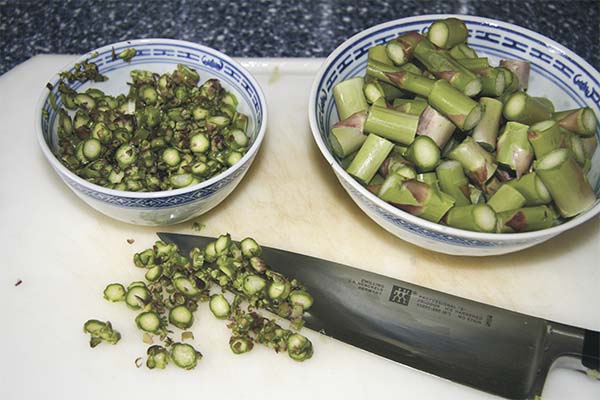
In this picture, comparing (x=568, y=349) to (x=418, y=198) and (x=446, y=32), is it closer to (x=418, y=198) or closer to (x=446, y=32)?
(x=418, y=198)

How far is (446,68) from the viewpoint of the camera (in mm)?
1513

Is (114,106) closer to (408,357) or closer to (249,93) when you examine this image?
(249,93)

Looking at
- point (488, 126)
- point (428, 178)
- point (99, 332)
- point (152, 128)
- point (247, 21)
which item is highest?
point (488, 126)

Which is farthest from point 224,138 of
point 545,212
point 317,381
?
point 545,212

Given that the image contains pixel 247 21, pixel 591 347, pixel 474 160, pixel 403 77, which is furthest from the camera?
pixel 247 21

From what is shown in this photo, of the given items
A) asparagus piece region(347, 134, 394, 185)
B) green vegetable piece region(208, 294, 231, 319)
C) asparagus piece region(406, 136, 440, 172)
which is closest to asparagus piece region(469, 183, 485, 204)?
asparagus piece region(406, 136, 440, 172)

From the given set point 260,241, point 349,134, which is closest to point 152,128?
point 260,241

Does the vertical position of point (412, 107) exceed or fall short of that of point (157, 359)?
it exceeds it

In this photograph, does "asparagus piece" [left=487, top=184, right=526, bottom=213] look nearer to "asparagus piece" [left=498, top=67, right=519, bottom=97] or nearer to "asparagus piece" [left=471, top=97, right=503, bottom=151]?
"asparagus piece" [left=471, top=97, right=503, bottom=151]

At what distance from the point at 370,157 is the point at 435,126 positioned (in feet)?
0.54

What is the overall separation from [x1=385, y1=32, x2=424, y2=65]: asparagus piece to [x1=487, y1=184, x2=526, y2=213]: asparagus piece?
0.41m

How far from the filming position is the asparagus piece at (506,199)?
1.38 metres

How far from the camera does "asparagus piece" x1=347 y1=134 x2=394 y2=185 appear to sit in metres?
1.44

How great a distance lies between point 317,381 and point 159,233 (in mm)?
508
